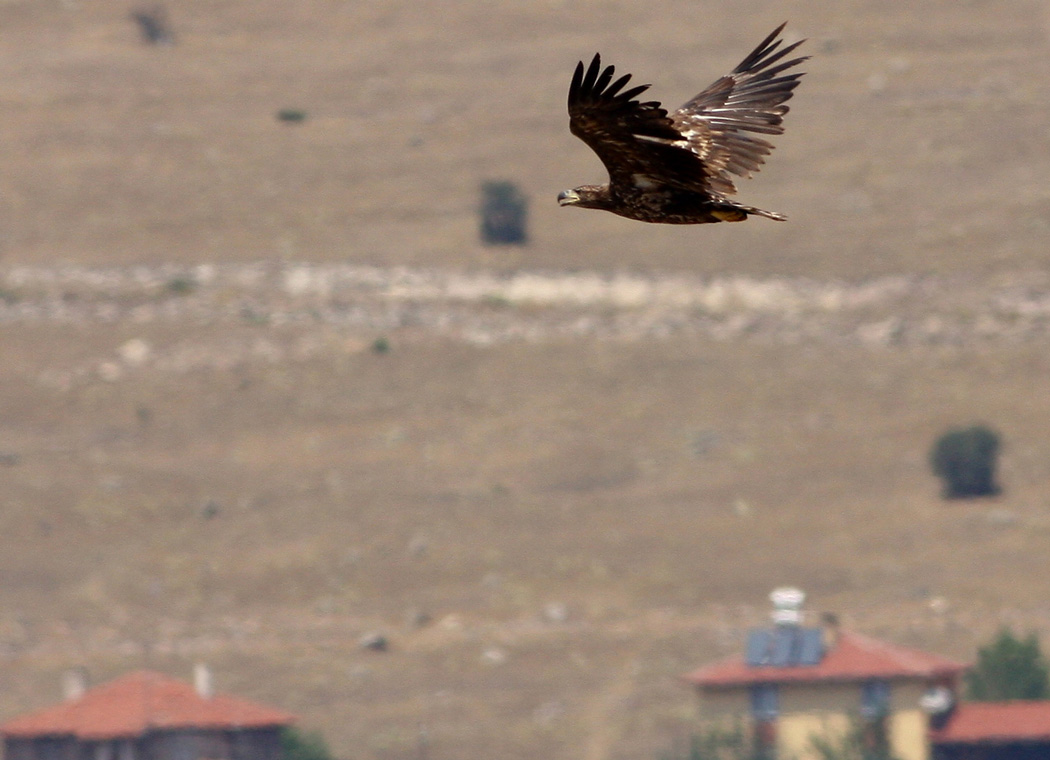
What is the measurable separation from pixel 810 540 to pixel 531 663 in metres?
13.2

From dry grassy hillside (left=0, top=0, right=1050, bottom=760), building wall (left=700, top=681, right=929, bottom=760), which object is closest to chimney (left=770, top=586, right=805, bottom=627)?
building wall (left=700, top=681, right=929, bottom=760)

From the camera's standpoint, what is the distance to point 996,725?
61.1m

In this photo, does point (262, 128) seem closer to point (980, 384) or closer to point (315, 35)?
point (315, 35)

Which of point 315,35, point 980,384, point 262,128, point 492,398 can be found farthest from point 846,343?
point 315,35

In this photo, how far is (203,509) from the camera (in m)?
78.4

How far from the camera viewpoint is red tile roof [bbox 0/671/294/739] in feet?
196

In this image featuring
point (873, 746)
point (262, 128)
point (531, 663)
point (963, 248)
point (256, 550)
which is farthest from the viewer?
point (262, 128)

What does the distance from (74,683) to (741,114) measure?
46.3m

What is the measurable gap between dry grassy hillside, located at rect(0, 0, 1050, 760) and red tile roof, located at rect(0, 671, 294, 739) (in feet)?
16.5

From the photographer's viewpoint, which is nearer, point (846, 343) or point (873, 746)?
point (873, 746)

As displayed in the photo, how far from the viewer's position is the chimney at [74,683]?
201ft

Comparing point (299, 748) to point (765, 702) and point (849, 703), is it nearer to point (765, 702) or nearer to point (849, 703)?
point (765, 702)

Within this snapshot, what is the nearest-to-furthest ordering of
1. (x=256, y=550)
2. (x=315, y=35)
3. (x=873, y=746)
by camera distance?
(x=873, y=746)
(x=256, y=550)
(x=315, y=35)

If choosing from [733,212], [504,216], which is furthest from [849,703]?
[733,212]
